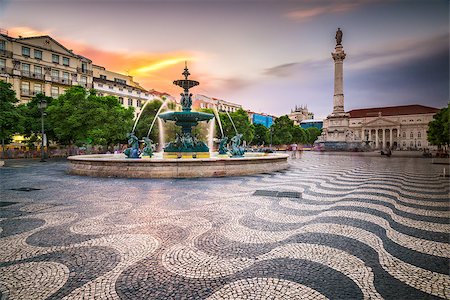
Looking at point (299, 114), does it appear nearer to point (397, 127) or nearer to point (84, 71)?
point (397, 127)

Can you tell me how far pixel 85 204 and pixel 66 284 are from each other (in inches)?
183

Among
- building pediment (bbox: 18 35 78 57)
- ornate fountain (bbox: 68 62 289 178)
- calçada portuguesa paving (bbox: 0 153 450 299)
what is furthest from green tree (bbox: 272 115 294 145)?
calçada portuguesa paving (bbox: 0 153 450 299)

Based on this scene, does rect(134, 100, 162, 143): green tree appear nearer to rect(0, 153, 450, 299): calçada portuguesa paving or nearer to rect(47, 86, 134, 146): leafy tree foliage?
rect(47, 86, 134, 146): leafy tree foliage

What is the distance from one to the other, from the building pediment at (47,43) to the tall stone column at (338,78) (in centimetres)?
6002

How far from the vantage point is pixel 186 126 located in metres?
19.3

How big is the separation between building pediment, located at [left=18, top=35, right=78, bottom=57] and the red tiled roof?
131 meters

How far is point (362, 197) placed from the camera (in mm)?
8180

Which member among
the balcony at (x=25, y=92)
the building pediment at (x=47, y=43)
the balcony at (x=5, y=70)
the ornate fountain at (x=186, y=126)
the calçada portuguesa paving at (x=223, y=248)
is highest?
the building pediment at (x=47, y=43)

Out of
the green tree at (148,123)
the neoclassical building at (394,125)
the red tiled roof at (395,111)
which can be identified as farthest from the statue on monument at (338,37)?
the red tiled roof at (395,111)

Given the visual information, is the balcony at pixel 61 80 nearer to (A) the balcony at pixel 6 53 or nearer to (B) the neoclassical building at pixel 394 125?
(A) the balcony at pixel 6 53

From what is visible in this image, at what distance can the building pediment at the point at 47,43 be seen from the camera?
42.2m

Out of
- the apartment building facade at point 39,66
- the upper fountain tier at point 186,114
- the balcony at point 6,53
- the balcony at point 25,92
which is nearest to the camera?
the upper fountain tier at point 186,114

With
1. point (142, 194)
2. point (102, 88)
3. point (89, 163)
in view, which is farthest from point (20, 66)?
point (142, 194)

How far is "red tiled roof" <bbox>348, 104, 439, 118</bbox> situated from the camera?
11292 cm
